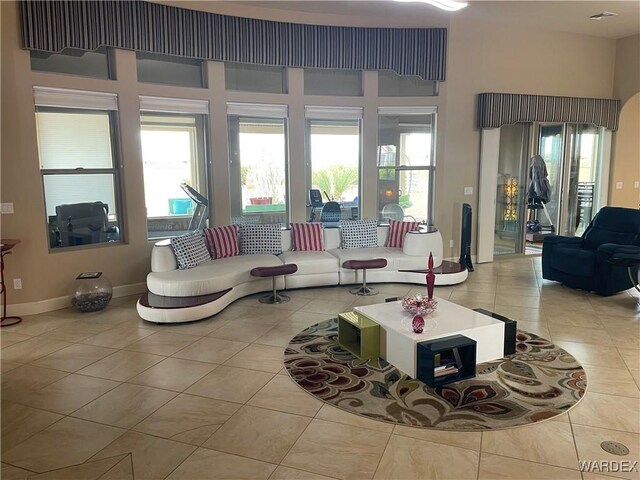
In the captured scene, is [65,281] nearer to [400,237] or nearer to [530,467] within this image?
[400,237]

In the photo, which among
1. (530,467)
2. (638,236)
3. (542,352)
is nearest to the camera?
(530,467)

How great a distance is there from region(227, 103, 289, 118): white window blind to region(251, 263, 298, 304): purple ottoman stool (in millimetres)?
2289

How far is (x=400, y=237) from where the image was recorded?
662 centimetres

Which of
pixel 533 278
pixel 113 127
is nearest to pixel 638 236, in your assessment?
pixel 533 278

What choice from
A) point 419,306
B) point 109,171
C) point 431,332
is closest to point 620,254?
point 419,306

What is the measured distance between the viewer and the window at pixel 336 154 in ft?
22.7

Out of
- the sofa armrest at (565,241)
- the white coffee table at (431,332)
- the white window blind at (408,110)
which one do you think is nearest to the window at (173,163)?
the white window blind at (408,110)

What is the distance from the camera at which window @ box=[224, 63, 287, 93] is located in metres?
A: 6.37

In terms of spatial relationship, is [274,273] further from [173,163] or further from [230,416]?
[230,416]

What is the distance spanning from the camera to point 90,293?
516 cm

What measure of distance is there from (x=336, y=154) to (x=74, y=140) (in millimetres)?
3532

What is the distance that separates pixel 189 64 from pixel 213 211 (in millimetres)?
1951

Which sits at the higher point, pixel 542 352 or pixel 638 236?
pixel 638 236
